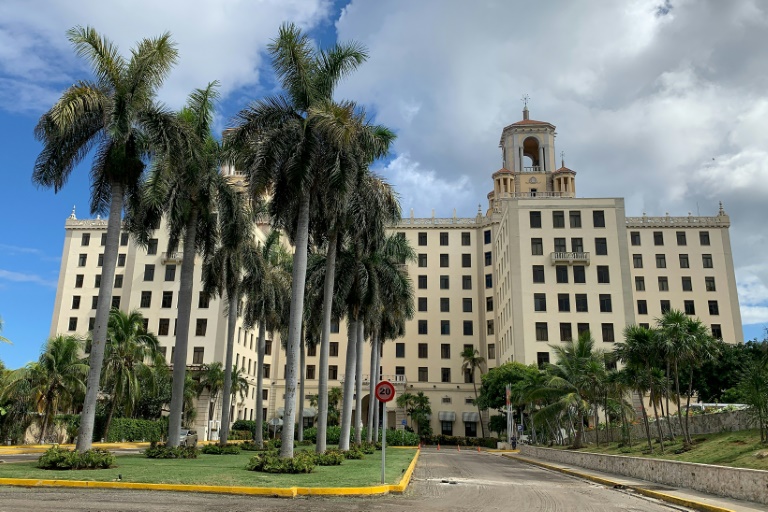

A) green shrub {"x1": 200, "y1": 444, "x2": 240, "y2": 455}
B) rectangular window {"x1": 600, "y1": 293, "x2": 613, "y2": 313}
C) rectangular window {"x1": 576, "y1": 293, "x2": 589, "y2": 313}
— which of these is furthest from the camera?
rectangular window {"x1": 576, "y1": 293, "x2": 589, "y2": 313}

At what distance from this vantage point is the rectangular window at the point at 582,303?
65.4 meters

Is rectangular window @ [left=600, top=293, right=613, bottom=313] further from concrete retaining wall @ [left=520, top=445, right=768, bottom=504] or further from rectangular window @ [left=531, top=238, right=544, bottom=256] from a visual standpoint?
concrete retaining wall @ [left=520, top=445, right=768, bottom=504]

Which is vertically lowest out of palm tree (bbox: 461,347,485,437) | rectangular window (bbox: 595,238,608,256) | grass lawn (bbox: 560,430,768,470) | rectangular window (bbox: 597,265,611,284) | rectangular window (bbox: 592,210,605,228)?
grass lawn (bbox: 560,430,768,470)

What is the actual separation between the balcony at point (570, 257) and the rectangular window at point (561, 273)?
77 cm

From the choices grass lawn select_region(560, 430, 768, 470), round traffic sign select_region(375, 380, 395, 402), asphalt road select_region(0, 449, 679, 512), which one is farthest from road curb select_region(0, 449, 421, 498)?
grass lawn select_region(560, 430, 768, 470)

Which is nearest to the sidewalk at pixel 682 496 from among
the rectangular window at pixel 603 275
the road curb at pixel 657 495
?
the road curb at pixel 657 495

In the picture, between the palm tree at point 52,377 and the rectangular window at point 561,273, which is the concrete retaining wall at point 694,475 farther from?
the rectangular window at point 561,273

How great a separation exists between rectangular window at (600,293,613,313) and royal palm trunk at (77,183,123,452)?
180ft

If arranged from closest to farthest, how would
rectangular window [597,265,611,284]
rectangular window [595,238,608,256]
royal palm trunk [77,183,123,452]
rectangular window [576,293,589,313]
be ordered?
royal palm trunk [77,183,123,452], rectangular window [576,293,589,313], rectangular window [597,265,611,284], rectangular window [595,238,608,256]

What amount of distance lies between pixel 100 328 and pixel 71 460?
182 inches

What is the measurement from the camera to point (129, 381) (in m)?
41.2

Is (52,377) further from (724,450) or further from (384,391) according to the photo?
(724,450)

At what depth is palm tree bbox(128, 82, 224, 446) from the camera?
24.0 metres

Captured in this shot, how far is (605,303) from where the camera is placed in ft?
214
